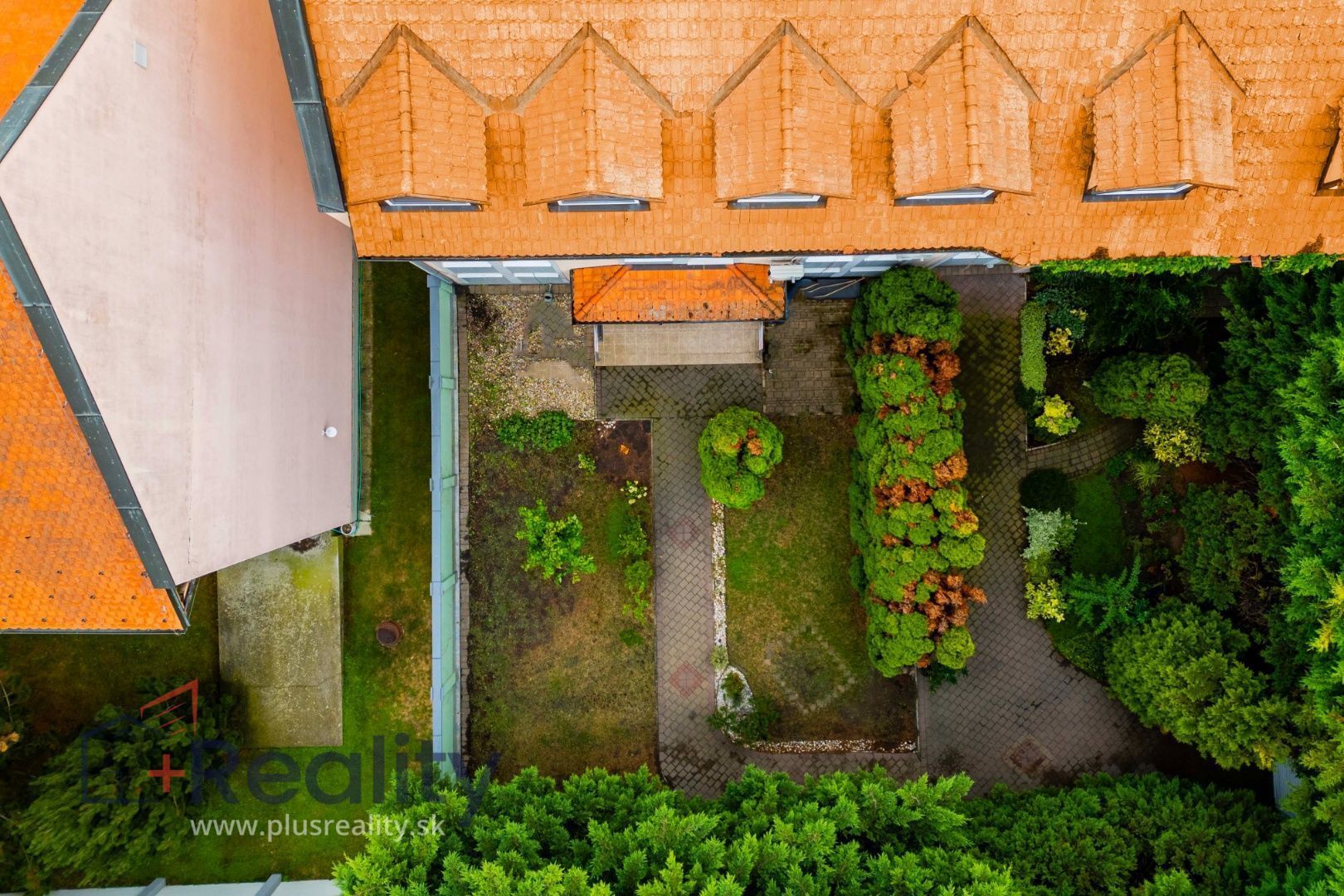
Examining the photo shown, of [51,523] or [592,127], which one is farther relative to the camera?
[592,127]

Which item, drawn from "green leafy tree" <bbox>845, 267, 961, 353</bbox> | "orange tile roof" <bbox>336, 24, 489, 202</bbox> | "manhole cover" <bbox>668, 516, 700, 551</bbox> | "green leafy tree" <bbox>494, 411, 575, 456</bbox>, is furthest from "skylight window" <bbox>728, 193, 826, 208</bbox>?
"manhole cover" <bbox>668, 516, 700, 551</bbox>

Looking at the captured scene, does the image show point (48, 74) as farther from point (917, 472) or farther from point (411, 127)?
point (917, 472)

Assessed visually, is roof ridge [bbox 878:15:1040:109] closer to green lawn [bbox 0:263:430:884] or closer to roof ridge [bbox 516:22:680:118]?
roof ridge [bbox 516:22:680:118]

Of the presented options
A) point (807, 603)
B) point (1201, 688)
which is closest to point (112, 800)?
point (807, 603)

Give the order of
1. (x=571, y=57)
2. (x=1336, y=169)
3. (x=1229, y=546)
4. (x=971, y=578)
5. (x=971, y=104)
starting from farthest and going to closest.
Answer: (x=971, y=578)
(x=1229, y=546)
(x=1336, y=169)
(x=571, y=57)
(x=971, y=104)

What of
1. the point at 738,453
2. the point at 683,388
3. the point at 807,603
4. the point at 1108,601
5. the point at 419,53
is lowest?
the point at 807,603

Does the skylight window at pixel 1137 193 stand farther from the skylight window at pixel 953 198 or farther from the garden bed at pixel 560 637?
the garden bed at pixel 560 637
